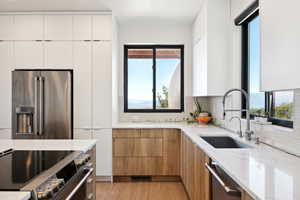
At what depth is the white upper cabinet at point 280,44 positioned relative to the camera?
129cm

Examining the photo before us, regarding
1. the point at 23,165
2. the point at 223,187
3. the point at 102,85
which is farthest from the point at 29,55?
the point at 223,187

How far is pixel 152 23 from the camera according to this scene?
4.84 metres

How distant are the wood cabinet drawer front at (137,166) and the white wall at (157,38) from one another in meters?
0.95

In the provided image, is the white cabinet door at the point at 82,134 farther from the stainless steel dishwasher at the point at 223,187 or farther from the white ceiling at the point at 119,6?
the stainless steel dishwasher at the point at 223,187

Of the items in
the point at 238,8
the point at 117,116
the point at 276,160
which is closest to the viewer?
the point at 276,160

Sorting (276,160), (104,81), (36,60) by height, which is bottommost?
(276,160)

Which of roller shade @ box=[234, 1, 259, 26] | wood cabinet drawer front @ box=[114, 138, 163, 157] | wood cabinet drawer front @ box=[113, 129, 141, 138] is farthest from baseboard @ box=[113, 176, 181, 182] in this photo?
roller shade @ box=[234, 1, 259, 26]

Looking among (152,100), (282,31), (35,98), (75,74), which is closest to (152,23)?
(152,100)

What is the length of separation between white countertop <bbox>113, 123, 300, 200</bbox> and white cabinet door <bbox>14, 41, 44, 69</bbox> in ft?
10.2

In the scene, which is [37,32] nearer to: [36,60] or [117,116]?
[36,60]

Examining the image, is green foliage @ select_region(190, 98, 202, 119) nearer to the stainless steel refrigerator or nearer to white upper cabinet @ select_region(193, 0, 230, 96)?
white upper cabinet @ select_region(193, 0, 230, 96)

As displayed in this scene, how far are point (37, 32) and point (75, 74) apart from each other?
2.96ft

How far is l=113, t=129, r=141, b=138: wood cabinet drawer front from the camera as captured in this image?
4.11m

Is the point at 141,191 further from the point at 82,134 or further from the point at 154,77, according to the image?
the point at 154,77
